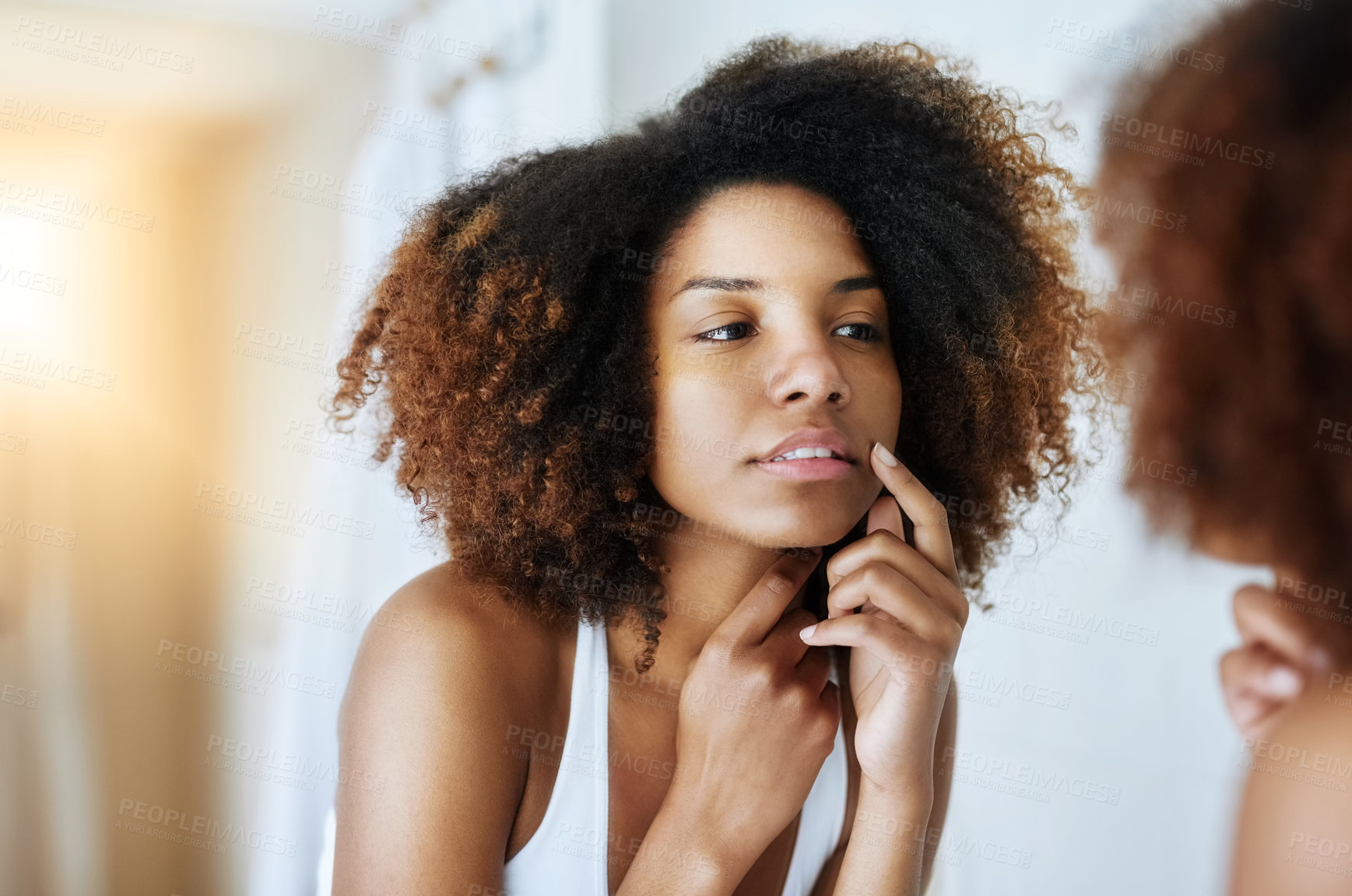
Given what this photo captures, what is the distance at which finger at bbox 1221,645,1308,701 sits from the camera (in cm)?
174

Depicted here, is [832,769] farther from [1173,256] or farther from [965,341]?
[1173,256]

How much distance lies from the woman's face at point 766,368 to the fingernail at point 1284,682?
42.1 inches

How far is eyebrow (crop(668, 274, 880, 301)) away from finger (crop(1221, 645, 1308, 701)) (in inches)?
45.9

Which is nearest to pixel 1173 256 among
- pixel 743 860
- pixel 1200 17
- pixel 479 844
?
pixel 1200 17

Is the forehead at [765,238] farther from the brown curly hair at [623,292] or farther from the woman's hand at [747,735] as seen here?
the woman's hand at [747,735]

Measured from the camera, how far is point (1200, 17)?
1.68 m

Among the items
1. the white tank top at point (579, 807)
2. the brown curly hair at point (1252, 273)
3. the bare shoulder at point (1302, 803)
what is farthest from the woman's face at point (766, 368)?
the bare shoulder at point (1302, 803)

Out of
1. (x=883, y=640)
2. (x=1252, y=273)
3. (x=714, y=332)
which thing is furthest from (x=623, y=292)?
(x=1252, y=273)

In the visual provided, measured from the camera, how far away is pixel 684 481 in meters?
1.12

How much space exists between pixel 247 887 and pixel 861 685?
1058 millimetres

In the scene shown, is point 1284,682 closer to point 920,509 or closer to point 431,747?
point 920,509

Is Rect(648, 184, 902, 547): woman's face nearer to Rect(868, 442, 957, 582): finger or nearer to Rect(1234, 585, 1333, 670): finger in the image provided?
Rect(868, 442, 957, 582): finger

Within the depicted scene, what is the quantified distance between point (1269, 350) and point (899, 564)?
0.93 m

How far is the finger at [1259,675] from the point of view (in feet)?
5.72
